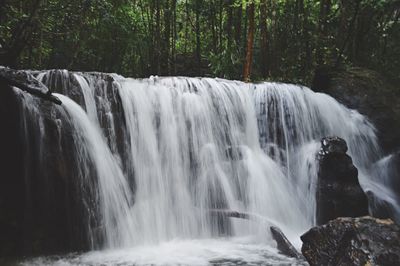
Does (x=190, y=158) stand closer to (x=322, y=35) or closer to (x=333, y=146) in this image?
(x=333, y=146)

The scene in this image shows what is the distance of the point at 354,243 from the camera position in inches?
166

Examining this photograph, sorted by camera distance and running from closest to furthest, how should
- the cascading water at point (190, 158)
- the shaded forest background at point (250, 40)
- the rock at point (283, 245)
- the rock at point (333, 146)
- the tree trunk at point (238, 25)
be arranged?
1. the rock at point (283, 245)
2. the cascading water at point (190, 158)
3. the rock at point (333, 146)
4. the shaded forest background at point (250, 40)
5. the tree trunk at point (238, 25)

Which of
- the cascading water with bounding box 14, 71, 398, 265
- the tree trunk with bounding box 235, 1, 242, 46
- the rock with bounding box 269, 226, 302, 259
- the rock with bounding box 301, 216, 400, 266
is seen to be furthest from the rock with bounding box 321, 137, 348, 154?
the tree trunk with bounding box 235, 1, 242, 46

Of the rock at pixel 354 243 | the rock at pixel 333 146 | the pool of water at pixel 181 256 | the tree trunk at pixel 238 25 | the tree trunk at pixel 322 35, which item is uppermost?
the tree trunk at pixel 238 25

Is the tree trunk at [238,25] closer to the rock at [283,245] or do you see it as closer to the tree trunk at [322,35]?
the tree trunk at [322,35]

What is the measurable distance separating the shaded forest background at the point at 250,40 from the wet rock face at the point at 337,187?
5.56 meters

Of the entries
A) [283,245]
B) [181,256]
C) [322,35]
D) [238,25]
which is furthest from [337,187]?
[238,25]

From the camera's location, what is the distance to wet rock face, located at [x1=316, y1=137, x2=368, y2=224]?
7164mm

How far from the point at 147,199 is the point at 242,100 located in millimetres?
3438

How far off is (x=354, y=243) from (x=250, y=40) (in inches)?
358

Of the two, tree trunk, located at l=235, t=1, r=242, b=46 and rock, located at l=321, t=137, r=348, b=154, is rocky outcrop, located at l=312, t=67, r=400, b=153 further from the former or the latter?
tree trunk, located at l=235, t=1, r=242, b=46

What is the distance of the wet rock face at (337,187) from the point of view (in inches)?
282

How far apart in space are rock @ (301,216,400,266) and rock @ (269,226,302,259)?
97 centimetres

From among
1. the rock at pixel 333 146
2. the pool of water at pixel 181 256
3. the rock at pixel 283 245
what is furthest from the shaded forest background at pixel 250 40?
the rock at pixel 283 245
